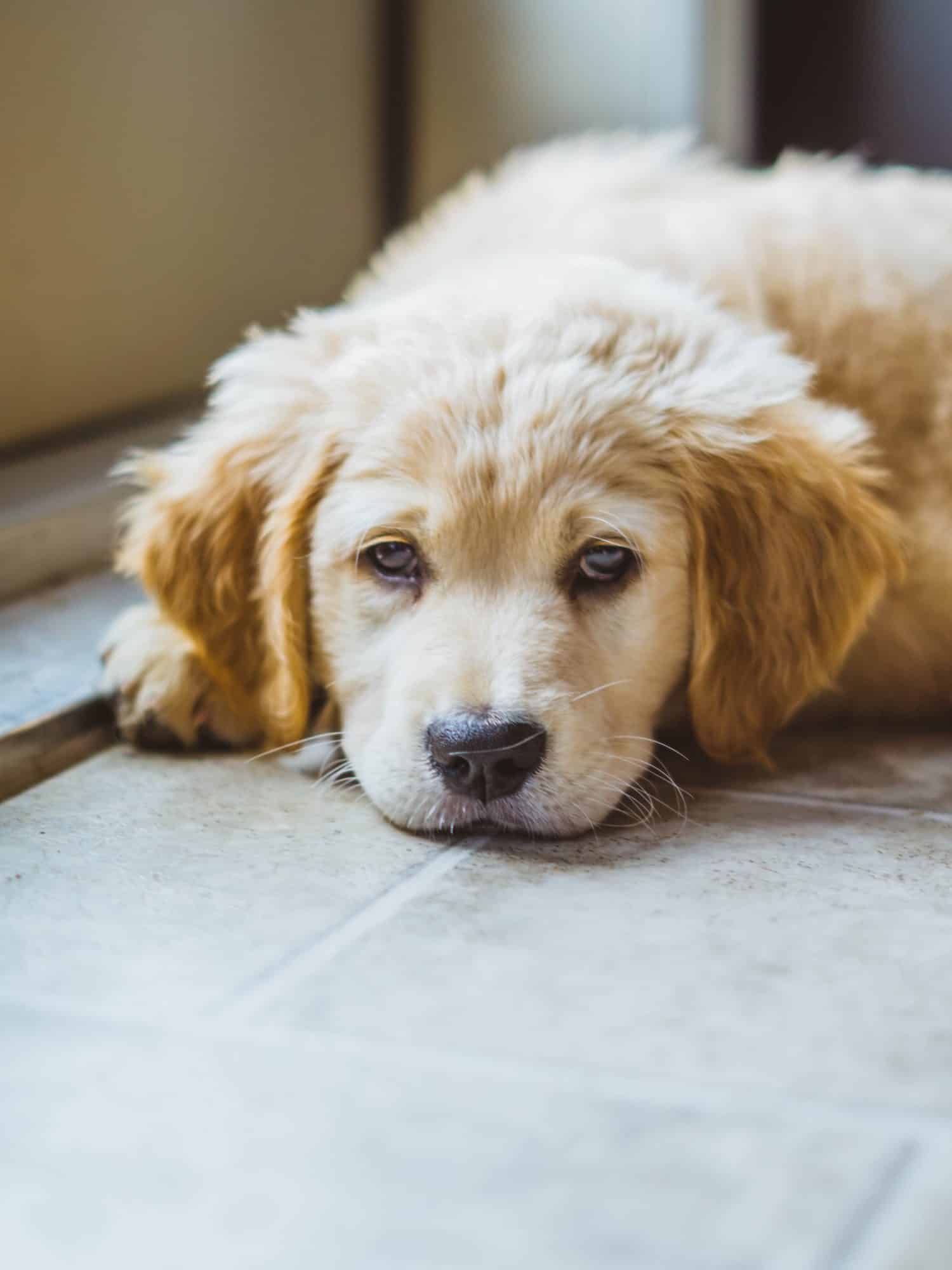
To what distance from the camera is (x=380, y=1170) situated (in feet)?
4.68

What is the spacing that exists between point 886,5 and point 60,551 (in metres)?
2.86

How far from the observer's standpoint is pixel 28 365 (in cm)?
367

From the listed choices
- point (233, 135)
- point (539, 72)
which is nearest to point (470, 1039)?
point (233, 135)

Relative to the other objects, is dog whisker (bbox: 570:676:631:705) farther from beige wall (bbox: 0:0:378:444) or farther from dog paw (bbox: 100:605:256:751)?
beige wall (bbox: 0:0:378:444)

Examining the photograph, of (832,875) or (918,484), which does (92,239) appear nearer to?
(918,484)

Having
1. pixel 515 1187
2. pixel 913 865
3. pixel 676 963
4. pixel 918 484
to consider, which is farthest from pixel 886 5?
pixel 515 1187

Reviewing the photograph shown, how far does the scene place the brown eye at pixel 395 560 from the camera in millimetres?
2387

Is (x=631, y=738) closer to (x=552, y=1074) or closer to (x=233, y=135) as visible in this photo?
(x=552, y=1074)

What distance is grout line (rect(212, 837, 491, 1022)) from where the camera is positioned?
174cm

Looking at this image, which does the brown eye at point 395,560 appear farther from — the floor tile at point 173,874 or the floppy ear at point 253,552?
the floor tile at point 173,874

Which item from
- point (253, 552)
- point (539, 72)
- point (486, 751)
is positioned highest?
point (539, 72)

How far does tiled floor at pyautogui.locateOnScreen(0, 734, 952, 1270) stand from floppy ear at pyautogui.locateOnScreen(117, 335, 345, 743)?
0.26m

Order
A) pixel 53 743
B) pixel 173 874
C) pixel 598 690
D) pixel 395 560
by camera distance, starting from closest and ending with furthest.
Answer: pixel 173 874, pixel 598 690, pixel 395 560, pixel 53 743

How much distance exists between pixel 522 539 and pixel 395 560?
0.22m
